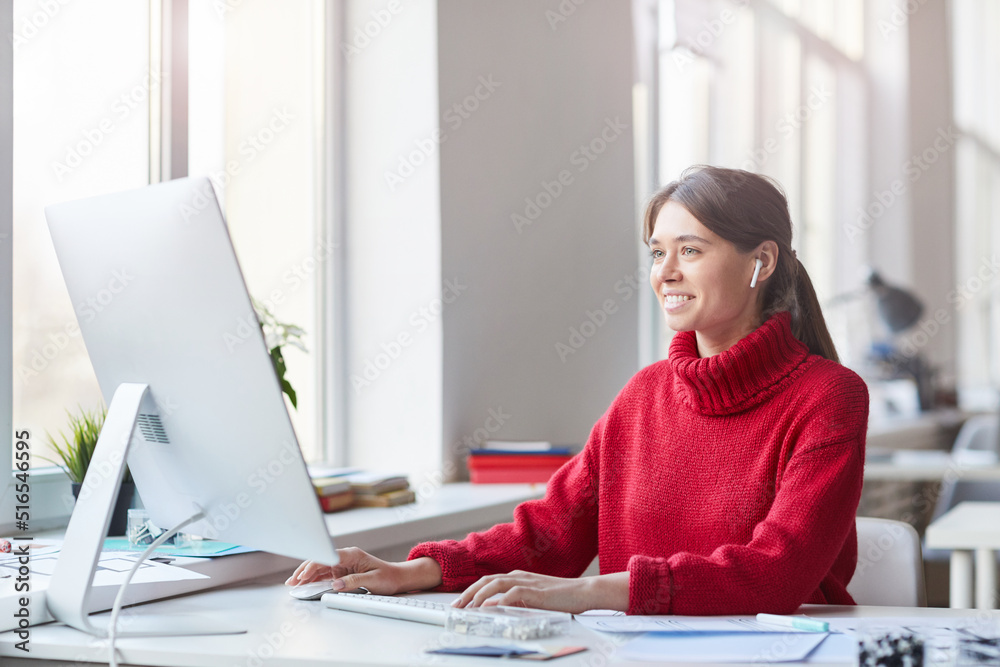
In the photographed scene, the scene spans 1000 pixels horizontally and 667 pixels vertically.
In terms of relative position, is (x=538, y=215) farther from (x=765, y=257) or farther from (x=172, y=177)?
(x=765, y=257)

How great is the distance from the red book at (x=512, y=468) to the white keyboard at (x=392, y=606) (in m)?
1.30

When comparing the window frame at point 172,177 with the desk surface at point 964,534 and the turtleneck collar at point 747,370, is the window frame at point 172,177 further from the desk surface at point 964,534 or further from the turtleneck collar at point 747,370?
the desk surface at point 964,534

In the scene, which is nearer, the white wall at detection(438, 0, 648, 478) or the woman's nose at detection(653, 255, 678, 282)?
the woman's nose at detection(653, 255, 678, 282)

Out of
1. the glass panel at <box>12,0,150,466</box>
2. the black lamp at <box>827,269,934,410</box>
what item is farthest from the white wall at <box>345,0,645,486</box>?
the black lamp at <box>827,269,934,410</box>

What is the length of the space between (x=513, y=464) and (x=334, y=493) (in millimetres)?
627

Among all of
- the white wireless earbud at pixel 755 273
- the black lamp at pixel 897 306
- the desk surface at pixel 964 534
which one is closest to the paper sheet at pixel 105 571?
the white wireless earbud at pixel 755 273

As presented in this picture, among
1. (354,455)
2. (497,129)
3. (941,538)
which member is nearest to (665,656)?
(941,538)

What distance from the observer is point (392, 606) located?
1323mm

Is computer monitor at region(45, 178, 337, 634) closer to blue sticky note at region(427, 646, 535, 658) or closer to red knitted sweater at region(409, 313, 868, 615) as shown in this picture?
blue sticky note at region(427, 646, 535, 658)

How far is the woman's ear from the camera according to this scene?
1.62 m

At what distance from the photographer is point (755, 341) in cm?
154

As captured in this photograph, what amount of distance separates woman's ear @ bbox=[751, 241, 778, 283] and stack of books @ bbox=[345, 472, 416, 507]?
107 cm

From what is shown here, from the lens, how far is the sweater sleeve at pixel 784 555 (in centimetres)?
131

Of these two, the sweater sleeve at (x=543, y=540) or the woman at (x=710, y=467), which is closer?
the woman at (x=710, y=467)
